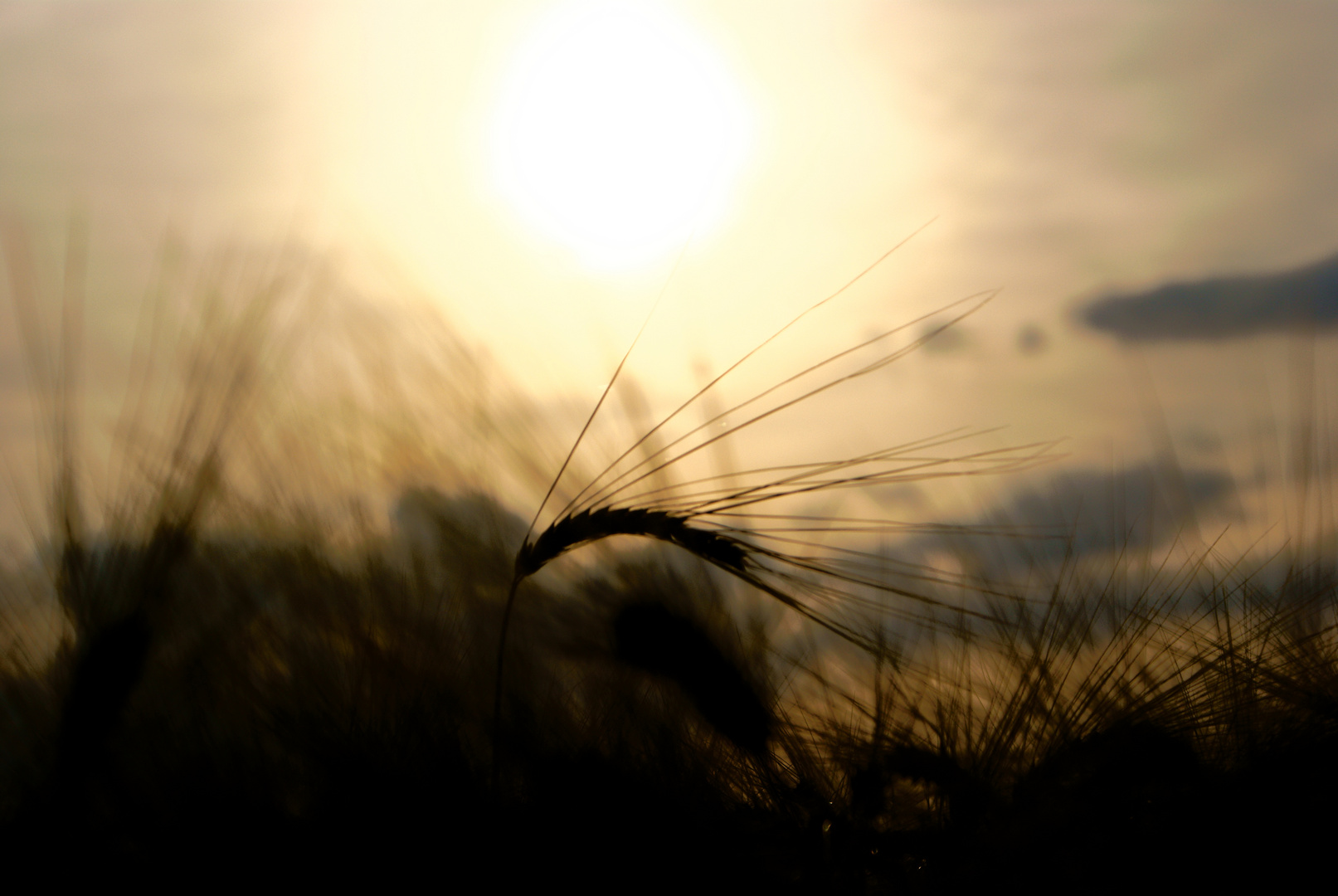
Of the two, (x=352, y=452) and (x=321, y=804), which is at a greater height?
→ (x=352, y=452)

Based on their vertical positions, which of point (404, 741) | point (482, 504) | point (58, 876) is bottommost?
point (58, 876)

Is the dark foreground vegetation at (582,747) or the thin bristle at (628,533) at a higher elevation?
the thin bristle at (628,533)

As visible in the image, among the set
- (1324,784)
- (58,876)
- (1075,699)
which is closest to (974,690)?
(1075,699)

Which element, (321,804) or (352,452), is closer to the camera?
(321,804)

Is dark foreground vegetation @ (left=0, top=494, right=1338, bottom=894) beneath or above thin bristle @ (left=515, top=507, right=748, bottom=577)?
beneath

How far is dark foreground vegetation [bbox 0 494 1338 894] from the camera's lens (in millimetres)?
1379

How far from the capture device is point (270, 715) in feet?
4.79

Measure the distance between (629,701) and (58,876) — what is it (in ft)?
2.87

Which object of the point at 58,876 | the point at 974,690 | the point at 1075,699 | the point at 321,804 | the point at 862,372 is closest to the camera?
the point at 862,372

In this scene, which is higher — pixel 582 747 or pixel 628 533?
pixel 628 533

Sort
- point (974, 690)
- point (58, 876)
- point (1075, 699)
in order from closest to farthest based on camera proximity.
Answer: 1. point (58, 876)
2. point (1075, 699)
3. point (974, 690)

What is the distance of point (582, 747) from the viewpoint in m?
1.55

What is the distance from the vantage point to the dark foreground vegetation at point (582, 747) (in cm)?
138

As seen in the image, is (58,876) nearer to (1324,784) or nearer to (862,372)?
(862,372)
